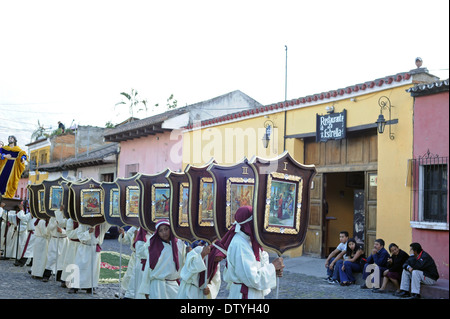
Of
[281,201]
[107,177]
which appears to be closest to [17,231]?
[281,201]

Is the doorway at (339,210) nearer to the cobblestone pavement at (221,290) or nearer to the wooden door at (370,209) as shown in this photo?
the wooden door at (370,209)

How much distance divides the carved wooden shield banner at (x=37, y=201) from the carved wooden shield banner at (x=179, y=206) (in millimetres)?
5346

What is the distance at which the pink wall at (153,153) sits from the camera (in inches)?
758

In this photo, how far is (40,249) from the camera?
1158cm

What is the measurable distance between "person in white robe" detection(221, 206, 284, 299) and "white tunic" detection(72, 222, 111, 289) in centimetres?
518

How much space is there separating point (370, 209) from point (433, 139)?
8.15 feet

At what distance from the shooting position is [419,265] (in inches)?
363

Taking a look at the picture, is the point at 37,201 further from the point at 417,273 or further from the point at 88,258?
the point at 417,273

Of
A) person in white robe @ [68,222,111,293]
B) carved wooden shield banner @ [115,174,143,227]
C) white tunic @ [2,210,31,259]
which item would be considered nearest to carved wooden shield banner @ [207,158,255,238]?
carved wooden shield banner @ [115,174,143,227]

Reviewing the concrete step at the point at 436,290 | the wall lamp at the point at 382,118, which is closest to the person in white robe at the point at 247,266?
the concrete step at the point at 436,290

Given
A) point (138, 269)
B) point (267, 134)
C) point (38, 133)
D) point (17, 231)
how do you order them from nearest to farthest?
point (138, 269) → point (17, 231) → point (267, 134) → point (38, 133)

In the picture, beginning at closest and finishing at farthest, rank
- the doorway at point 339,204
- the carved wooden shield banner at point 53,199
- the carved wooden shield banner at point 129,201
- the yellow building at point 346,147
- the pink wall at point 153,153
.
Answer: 1. the carved wooden shield banner at point 129,201
2. the yellow building at point 346,147
3. the carved wooden shield banner at point 53,199
4. the doorway at point 339,204
5. the pink wall at point 153,153

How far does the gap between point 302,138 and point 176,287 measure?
789 cm

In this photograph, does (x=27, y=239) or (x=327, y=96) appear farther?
(x=27, y=239)
